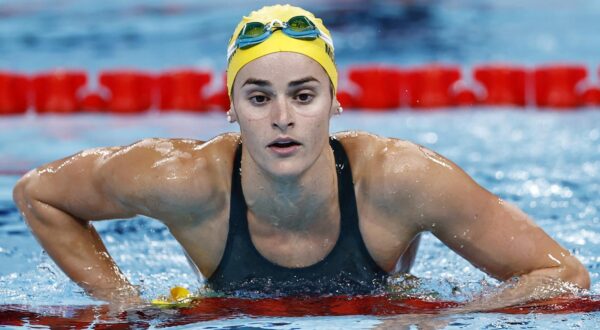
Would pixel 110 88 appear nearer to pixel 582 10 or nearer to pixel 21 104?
pixel 21 104

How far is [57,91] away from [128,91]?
1.84 feet

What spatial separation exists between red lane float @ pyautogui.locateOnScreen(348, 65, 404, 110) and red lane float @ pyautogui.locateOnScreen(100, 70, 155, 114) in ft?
5.39

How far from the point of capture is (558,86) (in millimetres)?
7777

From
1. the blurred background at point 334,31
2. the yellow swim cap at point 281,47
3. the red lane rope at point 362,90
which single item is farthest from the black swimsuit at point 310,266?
the blurred background at point 334,31

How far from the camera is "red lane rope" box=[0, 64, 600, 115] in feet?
25.5

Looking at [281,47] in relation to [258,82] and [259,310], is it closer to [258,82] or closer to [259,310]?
[258,82]

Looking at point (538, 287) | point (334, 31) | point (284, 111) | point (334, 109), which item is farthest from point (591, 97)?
point (284, 111)

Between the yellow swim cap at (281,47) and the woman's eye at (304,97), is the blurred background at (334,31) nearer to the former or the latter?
→ the yellow swim cap at (281,47)

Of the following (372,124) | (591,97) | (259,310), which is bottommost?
(259,310)

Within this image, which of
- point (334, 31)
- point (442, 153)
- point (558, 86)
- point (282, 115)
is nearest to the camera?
point (282, 115)

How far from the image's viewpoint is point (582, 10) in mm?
Result: 11758

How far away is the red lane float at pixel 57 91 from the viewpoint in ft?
25.7

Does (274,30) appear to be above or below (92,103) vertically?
below

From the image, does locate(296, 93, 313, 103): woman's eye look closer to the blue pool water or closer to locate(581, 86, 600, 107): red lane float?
the blue pool water
